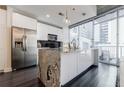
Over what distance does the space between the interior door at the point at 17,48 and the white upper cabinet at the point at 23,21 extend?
255 mm

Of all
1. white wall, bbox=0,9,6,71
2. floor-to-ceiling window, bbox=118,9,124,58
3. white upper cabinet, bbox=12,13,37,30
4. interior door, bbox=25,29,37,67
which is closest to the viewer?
white wall, bbox=0,9,6,71

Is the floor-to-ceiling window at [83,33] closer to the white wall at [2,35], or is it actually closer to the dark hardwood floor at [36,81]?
the dark hardwood floor at [36,81]

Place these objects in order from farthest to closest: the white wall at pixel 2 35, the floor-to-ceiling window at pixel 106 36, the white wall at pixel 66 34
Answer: the white wall at pixel 66 34
the floor-to-ceiling window at pixel 106 36
the white wall at pixel 2 35

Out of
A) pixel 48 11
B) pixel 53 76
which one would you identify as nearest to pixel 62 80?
pixel 53 76

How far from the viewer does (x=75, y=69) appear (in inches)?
149

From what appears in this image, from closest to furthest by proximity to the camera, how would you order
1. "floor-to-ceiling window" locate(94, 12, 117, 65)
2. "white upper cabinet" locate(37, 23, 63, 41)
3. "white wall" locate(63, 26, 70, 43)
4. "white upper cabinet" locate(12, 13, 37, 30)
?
"white upper cabinet" locate(12, 13, 37, 30), "white upper cabinet" locate(37, 23, 63, 41), "floor-to-ceiling window" locate(94, 12, 117, 65), "white wall" locate(63, 26, 70, 43)

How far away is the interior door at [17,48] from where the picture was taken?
15.5 feet

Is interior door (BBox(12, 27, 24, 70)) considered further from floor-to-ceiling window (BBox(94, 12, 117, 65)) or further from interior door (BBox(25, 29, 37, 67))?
floor-to-ceiling window (BBox(94, 12, 117, 65))

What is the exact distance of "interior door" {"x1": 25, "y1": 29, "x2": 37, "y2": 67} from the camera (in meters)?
5.32

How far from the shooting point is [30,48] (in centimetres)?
550

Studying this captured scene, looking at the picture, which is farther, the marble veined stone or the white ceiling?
the white ceiling

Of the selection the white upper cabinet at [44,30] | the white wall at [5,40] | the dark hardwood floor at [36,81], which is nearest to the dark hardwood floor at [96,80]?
the dark hardwood floor at [36,81]

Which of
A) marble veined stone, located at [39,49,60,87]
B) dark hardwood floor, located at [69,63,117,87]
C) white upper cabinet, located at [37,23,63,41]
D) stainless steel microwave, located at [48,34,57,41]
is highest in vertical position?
white upper cabinet, located at [37,23,63,41]

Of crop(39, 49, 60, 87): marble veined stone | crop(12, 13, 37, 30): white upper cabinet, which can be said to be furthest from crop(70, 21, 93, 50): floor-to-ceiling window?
crop(39, 49, 60, 87): marble veined stone
